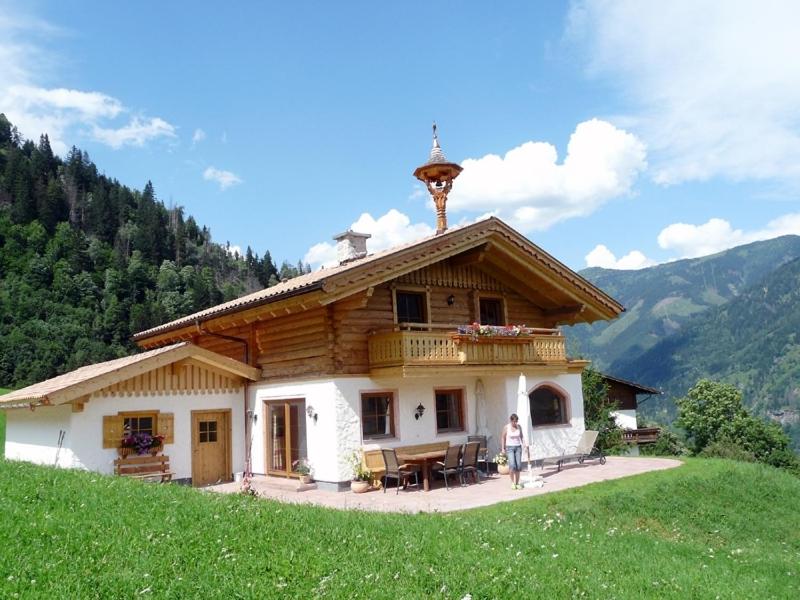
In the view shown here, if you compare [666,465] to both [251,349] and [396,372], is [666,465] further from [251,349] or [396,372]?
[251,349]

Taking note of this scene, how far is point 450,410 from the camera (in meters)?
17.7

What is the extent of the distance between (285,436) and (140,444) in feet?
10.9

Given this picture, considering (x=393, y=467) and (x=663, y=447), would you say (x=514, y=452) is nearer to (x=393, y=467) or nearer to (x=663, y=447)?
(x=393, y=467)

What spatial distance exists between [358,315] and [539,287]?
6273 millimetres

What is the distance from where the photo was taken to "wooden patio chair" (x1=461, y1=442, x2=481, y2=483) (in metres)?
15.0

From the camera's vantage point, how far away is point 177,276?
8081 centimetres

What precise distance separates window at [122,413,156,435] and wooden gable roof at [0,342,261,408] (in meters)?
0.80

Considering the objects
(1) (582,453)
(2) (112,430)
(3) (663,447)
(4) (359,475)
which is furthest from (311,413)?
(3) (663,447)

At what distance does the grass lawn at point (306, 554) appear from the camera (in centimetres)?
582

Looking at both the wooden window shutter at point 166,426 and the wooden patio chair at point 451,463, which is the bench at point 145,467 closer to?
the wooden window shutter at point 166,426

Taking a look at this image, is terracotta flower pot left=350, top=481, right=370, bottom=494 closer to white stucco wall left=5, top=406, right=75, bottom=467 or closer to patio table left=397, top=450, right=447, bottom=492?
patio table left=397, top=450, right=447, bottom=492

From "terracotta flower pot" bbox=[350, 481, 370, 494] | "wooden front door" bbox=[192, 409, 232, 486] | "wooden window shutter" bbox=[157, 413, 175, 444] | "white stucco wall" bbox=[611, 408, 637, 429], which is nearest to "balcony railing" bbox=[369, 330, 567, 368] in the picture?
"terracotta flower pot" bbox=[350, 481, 370, 494]

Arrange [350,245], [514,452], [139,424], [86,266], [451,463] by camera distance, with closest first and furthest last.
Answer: [514,452] < [451,463] < [139,424] < [350,245] < [86,266]

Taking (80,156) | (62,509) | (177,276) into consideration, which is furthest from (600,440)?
(80,156)
